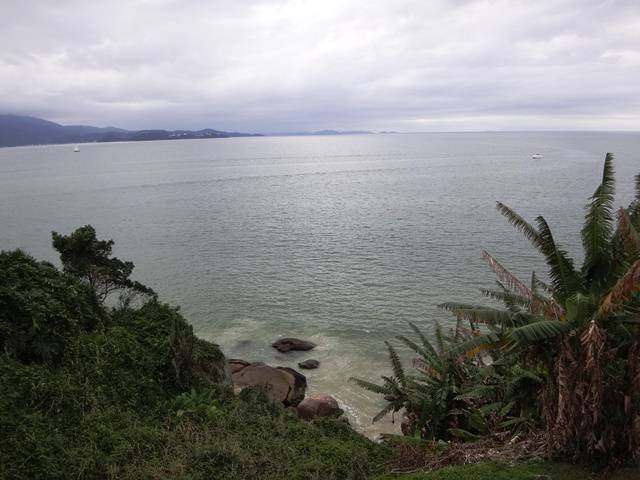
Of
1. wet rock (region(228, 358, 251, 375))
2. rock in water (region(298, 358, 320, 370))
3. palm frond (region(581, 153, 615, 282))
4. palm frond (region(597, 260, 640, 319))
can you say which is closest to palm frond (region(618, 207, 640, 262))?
Answer: palm frond (region(581, 153, 615, 282))

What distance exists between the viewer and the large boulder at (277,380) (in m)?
22.1

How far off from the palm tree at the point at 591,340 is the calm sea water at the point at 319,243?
12.2 meters

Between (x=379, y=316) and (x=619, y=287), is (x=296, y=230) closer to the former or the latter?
(x=379, y=316)

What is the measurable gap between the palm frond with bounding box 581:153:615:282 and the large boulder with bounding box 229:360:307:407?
15.1 meters

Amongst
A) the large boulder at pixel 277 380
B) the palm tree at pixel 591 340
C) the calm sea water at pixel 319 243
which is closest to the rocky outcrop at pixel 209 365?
the large boulder at pixel 277 380

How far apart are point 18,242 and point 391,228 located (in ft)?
137

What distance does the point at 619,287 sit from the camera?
818 cm

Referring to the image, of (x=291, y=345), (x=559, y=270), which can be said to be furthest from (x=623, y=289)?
(x=291, y=345)

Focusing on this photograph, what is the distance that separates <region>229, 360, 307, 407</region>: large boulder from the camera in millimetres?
22125

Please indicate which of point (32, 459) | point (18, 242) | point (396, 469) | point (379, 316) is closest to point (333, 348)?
point (379, 316)

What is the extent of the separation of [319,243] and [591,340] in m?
41.9

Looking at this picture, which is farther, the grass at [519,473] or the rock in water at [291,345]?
the rock in water at [291,345]

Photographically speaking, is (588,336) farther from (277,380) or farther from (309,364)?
(309,364)

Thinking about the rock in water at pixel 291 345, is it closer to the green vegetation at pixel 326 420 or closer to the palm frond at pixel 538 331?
the green vegetation at pixel 326 420
